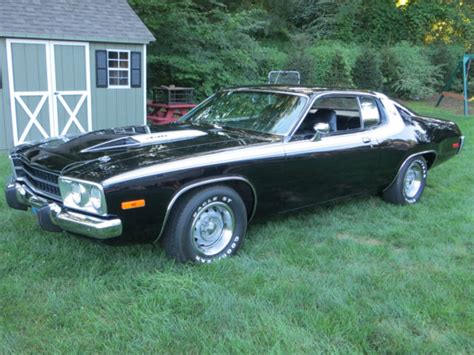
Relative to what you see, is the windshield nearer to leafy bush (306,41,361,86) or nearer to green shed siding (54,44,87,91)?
green shed siding (54,44,87,91)

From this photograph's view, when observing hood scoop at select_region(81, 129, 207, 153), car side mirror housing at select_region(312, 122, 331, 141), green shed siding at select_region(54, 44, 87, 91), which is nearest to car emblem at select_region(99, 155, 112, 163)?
hood scoop at select_region(81, 129, 207, 153)

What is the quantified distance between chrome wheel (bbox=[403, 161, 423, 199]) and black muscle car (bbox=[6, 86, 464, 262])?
0.52 feet

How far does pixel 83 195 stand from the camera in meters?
3.77

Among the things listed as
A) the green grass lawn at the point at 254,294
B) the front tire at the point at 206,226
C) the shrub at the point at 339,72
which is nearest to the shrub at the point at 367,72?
the shrub at the point at 339,72

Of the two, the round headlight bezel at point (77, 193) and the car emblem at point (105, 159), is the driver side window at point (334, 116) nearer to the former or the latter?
the car emblem at point (105, 159)

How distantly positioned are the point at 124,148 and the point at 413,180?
389 centimetres

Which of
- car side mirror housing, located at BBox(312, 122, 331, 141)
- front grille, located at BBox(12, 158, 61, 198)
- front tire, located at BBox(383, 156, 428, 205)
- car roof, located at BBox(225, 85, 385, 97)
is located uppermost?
car roof, located at BBox(225, 85, 385, 97)

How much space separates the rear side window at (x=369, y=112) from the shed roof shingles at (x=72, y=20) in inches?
275

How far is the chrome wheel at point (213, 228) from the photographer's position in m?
4.22

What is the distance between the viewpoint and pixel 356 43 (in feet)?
88.9

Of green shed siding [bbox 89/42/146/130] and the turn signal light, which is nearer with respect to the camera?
the turn signal light

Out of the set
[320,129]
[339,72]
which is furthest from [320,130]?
[339,72]

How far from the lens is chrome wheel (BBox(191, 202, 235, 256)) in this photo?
13.8 ft

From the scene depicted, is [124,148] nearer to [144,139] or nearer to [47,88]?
[144,139]
